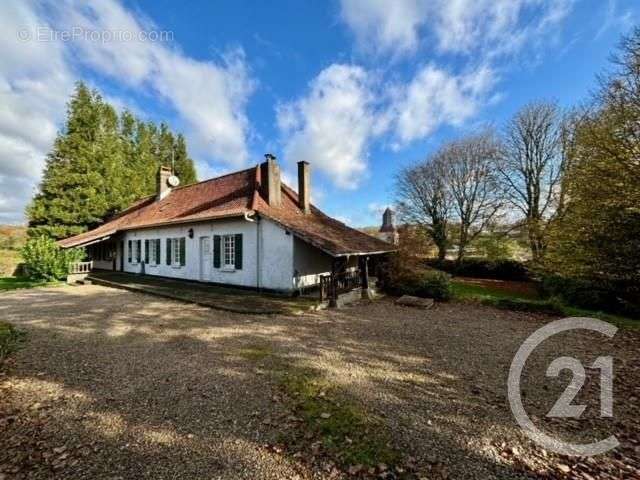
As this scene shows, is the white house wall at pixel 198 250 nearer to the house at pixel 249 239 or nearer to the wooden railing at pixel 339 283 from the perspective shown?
the house at pixel 249 239

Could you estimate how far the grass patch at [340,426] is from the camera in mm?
3072

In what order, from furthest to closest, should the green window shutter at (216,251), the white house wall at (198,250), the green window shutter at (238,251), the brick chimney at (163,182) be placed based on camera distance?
the brick chimney at (163,182)
the green window shutter at (216,251)
the green window shutter at (238,251)
the white house wall at (198,250)

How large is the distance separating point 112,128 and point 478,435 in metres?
33.8

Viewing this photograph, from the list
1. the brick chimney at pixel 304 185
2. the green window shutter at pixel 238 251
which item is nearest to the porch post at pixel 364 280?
the brick chimney at pixel 304 185

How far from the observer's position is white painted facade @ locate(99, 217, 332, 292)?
11.6m

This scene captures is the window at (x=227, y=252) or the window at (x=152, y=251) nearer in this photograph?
the window at (x=227, y=252)

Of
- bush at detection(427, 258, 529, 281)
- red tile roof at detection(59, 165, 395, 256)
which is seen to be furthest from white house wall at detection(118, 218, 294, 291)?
bush at detection(427, 258, 529, 281)

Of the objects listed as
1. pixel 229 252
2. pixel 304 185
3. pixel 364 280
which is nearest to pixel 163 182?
pixel 229 252

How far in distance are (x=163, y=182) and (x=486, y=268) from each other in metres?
25.4

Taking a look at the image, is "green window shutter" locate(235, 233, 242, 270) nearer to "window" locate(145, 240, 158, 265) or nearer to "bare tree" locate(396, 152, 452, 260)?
"window" locate(145, 240, 158, 265)

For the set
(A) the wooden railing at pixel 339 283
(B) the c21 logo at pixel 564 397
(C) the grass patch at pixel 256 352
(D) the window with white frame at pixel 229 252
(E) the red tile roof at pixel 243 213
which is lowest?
(B) the c21 logo at pixel 564 397

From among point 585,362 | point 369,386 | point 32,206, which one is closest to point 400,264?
point 585,362

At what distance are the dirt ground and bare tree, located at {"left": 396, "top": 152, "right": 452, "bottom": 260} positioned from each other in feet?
58.0

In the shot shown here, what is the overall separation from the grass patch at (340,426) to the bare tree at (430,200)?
907 inches
